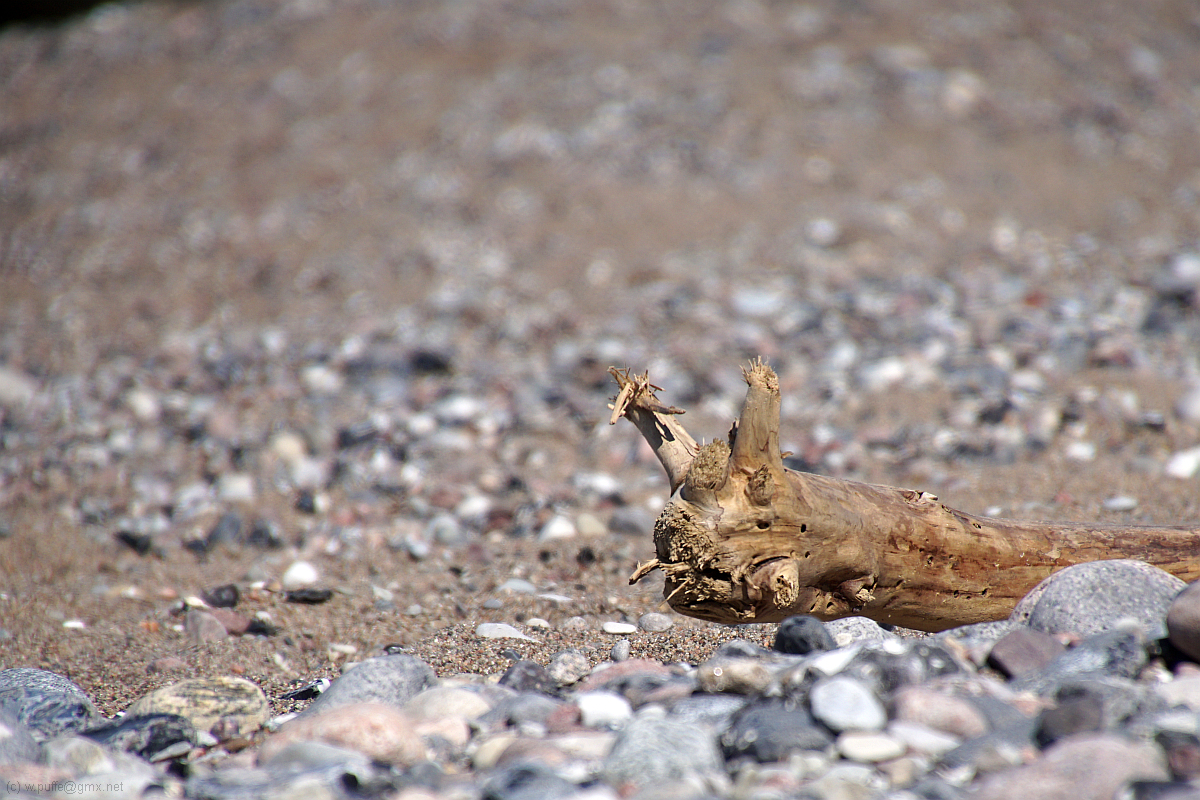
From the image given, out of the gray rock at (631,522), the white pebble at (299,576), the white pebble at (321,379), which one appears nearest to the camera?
the white pebble at (299,576)

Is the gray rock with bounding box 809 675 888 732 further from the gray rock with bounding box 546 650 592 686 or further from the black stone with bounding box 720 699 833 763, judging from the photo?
the gray rock with bounding box 546 650 592 686

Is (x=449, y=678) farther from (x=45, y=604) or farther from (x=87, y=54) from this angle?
(x=87, y=54)

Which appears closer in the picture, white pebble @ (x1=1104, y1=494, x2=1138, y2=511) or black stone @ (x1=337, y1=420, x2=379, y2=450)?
white pebble @ (x1=1104, y1=494, x2=1138, y2=511)

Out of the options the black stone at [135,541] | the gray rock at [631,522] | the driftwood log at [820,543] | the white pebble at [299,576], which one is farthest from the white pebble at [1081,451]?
the black stone at [135,541]

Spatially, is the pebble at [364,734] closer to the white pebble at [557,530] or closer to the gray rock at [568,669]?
the gray rock at [568,669]

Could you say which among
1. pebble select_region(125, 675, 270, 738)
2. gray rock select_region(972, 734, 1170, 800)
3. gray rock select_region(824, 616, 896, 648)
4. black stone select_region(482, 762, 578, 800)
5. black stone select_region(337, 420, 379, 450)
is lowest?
black stone select_region(337, 420, 379, 450)

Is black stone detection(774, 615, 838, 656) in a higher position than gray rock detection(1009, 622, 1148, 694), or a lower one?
lower

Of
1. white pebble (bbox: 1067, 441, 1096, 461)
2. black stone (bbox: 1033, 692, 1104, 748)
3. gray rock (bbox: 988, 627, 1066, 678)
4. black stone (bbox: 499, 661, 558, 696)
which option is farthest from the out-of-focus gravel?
black stone (bbox: 1033, 692, 1104, 748)

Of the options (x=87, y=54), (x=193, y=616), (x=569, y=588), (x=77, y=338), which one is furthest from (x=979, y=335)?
(x=87, y=54)
